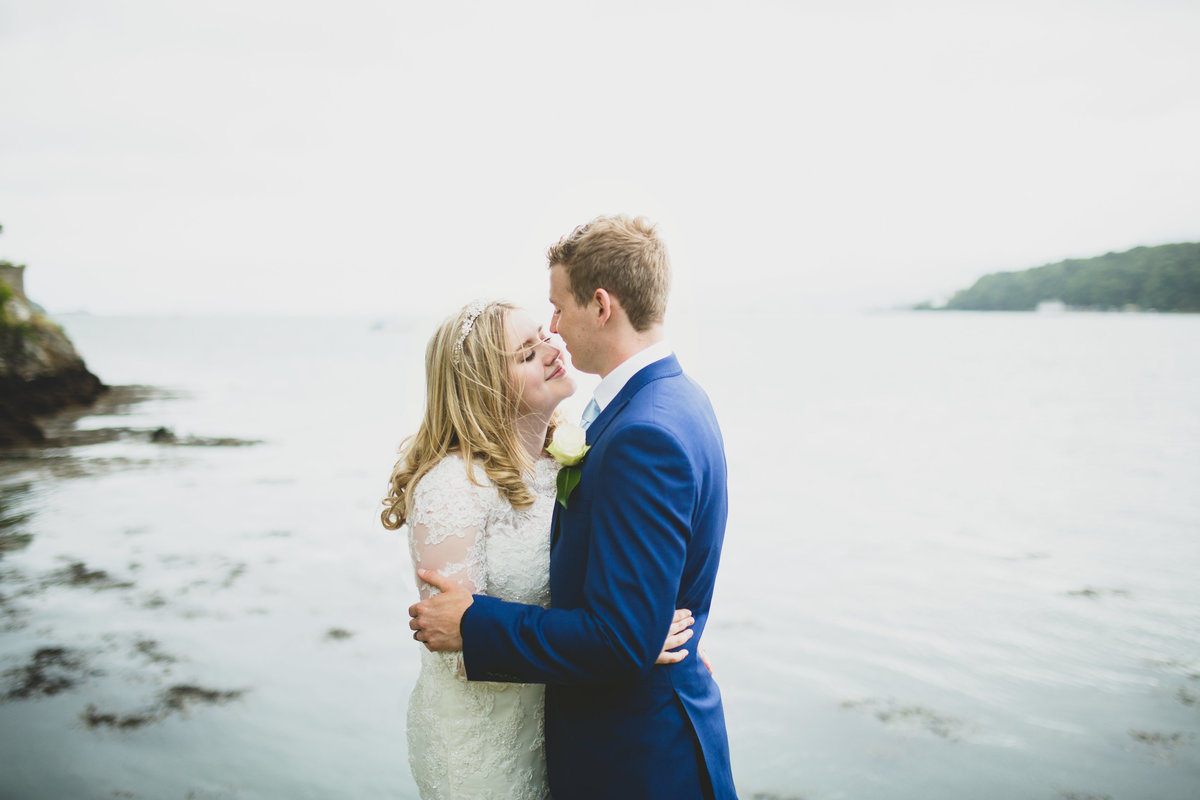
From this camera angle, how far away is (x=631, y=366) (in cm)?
209

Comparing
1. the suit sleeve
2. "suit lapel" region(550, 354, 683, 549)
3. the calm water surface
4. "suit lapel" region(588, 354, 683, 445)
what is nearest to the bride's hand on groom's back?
the suit sleeve

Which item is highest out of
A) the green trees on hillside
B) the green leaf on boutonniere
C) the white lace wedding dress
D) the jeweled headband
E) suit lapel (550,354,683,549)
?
the green trees on hillside

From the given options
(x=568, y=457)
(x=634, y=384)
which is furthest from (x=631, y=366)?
(x=568, y=457)

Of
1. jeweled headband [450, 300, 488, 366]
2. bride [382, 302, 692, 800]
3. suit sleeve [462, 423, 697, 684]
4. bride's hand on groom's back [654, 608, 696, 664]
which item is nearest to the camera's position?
suit sleeve [462, 423, 697, 684]

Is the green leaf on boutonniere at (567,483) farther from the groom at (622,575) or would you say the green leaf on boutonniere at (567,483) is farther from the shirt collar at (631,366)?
the shirt collar at (631,366)

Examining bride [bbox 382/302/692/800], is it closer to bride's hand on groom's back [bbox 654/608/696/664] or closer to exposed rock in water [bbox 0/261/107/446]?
bride's hand on groom's back [bbox 654/608/696/664]

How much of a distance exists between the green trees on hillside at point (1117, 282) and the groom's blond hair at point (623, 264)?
3845 inches

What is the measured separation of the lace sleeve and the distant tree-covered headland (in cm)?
9783

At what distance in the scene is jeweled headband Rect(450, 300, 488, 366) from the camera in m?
2.60

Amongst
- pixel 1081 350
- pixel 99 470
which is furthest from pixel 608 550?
pixel 1081 350

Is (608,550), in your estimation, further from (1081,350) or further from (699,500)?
(1081,350)

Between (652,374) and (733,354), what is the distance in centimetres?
4944

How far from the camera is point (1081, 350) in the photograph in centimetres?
4706

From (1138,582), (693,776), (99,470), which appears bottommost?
(1138,582)
